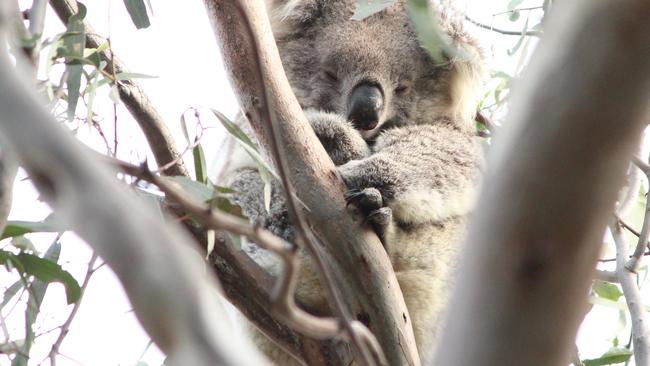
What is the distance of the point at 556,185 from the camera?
0.61 metres

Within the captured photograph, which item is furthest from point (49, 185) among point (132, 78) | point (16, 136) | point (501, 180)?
point (132, 78)

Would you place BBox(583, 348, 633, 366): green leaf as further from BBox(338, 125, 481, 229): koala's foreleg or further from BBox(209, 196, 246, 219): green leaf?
BBox(209, 196, 246, 219): green leaf

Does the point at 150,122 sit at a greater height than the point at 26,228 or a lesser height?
greater

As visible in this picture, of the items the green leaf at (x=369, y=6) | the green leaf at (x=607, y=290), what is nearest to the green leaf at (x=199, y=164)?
the green leaf at (x=369, y=6)

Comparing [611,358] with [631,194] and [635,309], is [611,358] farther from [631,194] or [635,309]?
[631,194]

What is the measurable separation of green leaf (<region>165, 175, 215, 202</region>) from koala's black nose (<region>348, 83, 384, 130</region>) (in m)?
0.77

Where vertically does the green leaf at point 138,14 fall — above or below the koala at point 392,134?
above

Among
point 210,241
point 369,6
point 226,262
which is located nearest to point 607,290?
point 369,6

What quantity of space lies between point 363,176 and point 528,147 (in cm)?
146

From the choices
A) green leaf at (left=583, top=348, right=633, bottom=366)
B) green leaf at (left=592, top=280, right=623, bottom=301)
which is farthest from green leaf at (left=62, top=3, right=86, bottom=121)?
green leaf at (left=592, top=280, right=623, bottom=301)

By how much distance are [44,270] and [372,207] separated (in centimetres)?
70

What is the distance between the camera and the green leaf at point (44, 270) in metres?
1.77

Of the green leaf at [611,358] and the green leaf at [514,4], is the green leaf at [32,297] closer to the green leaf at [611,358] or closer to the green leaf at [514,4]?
the green leaf at [611,358]

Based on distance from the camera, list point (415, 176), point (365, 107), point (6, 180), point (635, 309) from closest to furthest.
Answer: point (6, 180)
point (635, 309)
point (415, 176)
point (365, 107)
